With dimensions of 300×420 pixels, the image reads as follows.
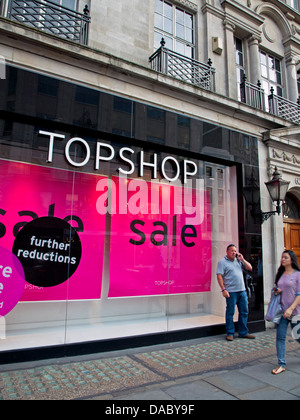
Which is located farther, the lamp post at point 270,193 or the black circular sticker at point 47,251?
the lamp post at point 270,193

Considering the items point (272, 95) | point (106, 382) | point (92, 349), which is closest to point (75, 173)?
point (92, 349)

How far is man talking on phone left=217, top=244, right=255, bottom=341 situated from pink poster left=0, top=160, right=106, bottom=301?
257 cm

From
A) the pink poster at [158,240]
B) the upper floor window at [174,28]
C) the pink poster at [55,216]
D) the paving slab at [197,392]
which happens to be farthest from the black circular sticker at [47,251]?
the upper floor window at [174,28]

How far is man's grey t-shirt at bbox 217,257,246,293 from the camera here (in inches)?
235

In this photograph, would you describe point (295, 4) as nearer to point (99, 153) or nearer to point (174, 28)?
point (174, 28)

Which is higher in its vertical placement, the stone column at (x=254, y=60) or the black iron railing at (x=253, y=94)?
the stone column at (x=254, y=60)

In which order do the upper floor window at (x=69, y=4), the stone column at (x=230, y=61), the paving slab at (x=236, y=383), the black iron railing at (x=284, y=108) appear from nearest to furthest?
the paving slab at (x=236, y=383) → the upper floor window at (x=69, y=4) → the stone column at (x=230, y=61) → the black iron railing at (x=284, y=108)

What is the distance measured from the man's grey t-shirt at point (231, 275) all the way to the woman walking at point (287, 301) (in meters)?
1.63

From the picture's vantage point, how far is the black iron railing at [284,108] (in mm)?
8836

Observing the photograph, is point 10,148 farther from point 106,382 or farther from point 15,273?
point 106,382

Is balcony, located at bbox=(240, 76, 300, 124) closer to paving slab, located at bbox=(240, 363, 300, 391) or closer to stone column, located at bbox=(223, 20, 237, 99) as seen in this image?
stone column, located at bbox=(223, 20, 237, 99)

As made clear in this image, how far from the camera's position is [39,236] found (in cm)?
521

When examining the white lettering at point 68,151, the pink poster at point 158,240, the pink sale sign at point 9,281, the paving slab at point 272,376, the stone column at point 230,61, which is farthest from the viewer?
the stone column at point 230,61

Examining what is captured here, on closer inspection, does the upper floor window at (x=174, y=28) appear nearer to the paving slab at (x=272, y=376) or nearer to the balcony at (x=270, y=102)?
the balcony at (x=270, y=102)
